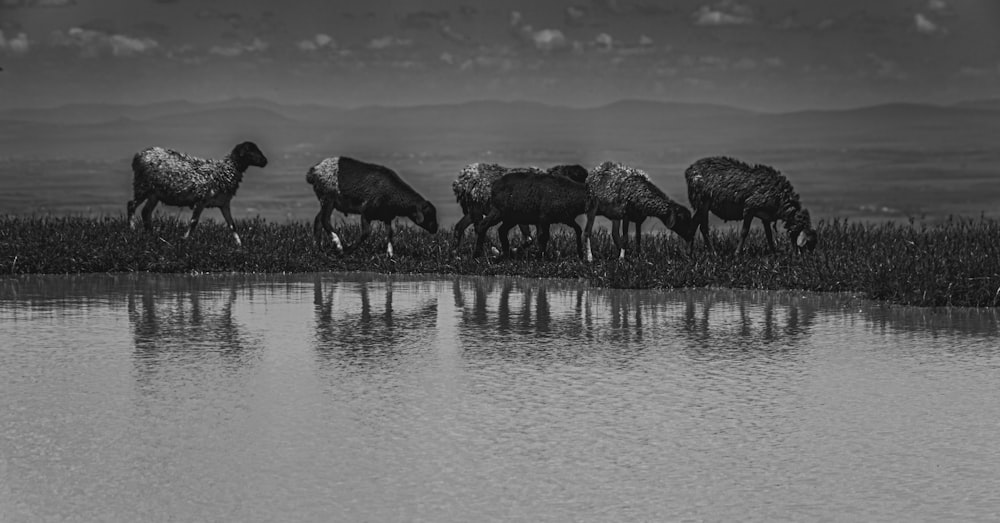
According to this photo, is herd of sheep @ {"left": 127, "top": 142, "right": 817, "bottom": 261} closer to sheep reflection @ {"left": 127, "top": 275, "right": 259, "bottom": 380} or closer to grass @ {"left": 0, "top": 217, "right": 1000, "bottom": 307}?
grass @ {"left": 0, "top": 217, "right": 1000, "bottom": 307}

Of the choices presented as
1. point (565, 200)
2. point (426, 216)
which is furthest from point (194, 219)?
point (565, 200)

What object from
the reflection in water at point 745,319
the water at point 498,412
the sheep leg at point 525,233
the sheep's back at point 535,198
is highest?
the sheep's back at point 535,198

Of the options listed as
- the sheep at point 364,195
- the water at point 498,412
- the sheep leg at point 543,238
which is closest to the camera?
the water at point 498,412

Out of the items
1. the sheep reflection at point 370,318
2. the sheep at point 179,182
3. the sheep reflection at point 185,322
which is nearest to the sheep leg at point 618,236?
the sheep reflection at point 370,318

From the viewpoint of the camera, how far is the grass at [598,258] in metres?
15.9

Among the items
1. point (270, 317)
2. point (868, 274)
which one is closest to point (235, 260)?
point (270, 317)

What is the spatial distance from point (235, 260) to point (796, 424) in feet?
42.3

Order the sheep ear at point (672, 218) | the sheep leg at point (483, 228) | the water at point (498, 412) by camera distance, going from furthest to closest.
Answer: the sheep leg at point (483, 228)
the sheep ear at point (672, 218)
the water at point (498, 412)

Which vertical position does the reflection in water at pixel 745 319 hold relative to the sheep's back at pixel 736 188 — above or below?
below

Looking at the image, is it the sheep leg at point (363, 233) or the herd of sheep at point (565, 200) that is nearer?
the herd of sheep at point (565, 200)

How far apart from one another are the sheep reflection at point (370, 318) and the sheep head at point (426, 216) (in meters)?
3.45

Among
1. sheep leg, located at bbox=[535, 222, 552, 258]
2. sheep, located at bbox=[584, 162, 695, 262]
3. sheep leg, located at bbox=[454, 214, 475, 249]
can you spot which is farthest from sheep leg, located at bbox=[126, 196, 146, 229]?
sheep, located at bbox=[584, 162, 695, 262]

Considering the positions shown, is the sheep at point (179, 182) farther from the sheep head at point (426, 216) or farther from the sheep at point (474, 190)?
the sheep at point (474, 190)

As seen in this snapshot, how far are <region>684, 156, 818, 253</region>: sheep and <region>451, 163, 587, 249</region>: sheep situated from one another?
259 cm
